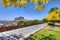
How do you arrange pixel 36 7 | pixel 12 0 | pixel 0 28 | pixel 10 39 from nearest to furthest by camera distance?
pixel 12 0 < pixel 36 7 < pixel 10 39 < pixel 0 28

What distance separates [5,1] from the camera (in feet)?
3.97

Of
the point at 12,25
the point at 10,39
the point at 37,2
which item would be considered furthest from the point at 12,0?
the point at 12,25

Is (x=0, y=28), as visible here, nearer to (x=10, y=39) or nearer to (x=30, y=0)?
(x=10, y=39)

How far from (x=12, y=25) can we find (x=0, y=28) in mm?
1562

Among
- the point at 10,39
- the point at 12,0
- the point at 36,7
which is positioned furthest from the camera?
the point at 10,39

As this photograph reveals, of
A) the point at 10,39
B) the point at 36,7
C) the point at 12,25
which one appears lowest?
the point at 12,25

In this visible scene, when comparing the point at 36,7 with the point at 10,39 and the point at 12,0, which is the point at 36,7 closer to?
the point at 12,0

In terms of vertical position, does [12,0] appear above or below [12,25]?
above

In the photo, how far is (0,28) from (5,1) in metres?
5.63

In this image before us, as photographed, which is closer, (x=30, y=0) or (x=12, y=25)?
(x=30, y=0)

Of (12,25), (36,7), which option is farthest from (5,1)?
Result: (12,25)

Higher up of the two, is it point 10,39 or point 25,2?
point 25,2

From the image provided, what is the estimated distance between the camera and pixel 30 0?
48.6 inches

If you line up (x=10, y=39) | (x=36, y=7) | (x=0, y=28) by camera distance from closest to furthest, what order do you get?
(x=36, y=7)
(x=10, y=39)
(x=0, y=28)
